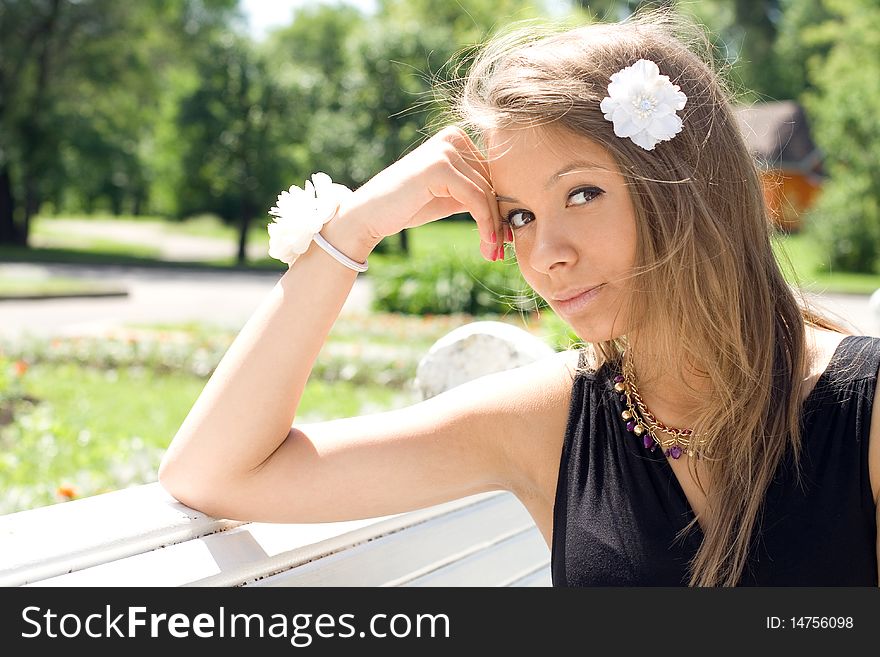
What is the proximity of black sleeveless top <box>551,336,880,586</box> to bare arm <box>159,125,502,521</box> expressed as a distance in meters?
0.22

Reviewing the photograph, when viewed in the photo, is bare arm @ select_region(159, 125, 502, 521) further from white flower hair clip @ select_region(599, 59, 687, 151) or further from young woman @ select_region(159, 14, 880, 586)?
white flower hair clip @ select_region(599, 59, 687, 151)

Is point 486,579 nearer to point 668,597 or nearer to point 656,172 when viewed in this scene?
point 668,597

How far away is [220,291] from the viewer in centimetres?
1678

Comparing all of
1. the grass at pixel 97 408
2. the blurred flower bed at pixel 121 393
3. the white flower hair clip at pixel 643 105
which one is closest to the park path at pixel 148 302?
the blurred flower bed at pixel 121 393

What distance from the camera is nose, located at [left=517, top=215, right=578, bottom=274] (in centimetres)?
152

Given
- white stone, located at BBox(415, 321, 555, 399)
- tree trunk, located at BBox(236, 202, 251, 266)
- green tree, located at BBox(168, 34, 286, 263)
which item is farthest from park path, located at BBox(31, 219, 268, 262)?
white stone, located at BBox(415, 321, 555, 399)

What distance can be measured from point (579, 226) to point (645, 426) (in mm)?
→ 412

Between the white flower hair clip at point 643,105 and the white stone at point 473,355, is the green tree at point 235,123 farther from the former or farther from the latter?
the white flower hair clip at point 643,105

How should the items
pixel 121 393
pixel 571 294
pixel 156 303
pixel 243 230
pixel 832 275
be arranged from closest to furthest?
1. pixel 571 294
2. pixel 121 393
3. pixel 156 303
4. pixel 832 275
5. pixel 243 230

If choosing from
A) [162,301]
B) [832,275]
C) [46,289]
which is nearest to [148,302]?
[162,301]

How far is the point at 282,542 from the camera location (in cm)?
147

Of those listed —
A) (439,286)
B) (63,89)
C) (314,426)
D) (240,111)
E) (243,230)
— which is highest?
(63,89)

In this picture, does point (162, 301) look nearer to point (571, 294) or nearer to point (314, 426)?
point (314, 426)

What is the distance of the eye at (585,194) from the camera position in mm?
1521
